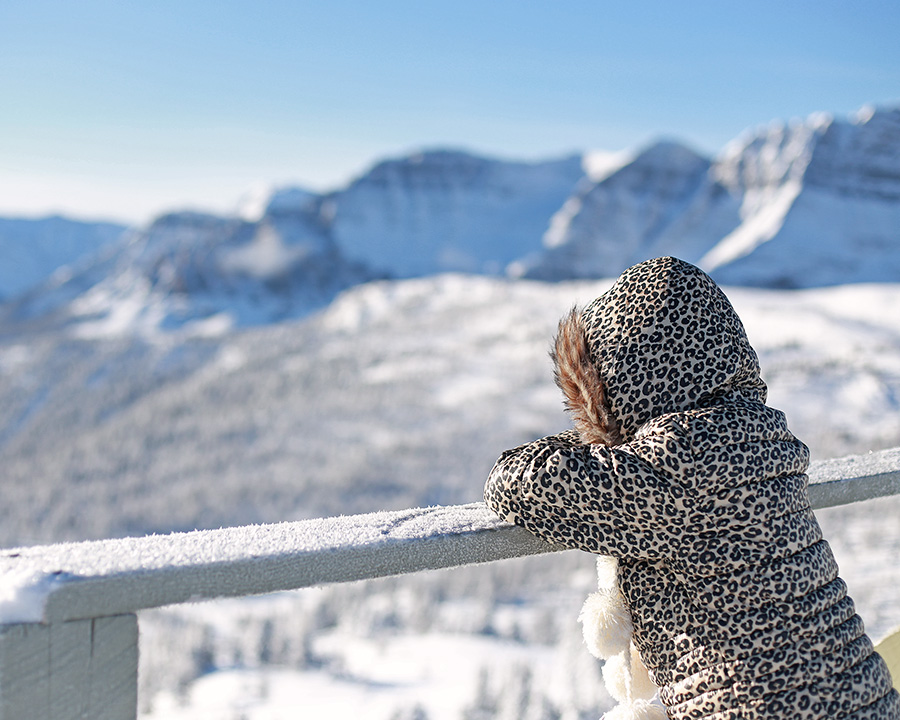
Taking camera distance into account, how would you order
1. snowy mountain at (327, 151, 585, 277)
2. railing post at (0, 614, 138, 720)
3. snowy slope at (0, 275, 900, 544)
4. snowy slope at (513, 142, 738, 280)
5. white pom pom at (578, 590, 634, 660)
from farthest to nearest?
snowy mountain at (327, 151, 585, 277) < snowy slope at (513, 142, 738, 280) < snowy slope at (0, 275, 900, 544) < white pom pom at (578, 590, 634, 660) < railing post at (0, 614, 138, 720)

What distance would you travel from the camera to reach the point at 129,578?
74 cm

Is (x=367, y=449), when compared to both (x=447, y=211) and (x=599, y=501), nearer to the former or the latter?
(x=599, y=501)

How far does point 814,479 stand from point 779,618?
41 cm

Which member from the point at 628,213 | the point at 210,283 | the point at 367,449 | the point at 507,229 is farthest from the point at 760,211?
the point at 210,283

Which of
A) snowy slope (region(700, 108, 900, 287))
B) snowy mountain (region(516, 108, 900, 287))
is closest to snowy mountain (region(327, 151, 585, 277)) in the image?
snowy mountain (region(516, 108, 900, 287))

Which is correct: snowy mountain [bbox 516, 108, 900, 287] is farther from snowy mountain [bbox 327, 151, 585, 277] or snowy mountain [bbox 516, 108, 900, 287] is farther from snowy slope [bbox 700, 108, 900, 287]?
snowy mountain [bbox 327, 151, 585, 277]

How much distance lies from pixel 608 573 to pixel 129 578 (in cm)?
67

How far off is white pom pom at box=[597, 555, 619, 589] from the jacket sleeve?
10 centimetres

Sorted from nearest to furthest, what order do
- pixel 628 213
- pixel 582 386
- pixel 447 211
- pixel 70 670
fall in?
pixel 70 670 → pixel 582 386 → pixel 628 213 → pixel 447 211

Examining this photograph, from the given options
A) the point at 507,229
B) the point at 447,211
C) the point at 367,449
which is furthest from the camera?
the point at 447,211

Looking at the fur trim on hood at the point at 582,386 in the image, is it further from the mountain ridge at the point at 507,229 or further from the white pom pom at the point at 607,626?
the mountain ridge at the point at 507,229

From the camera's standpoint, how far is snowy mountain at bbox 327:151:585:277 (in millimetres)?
138500

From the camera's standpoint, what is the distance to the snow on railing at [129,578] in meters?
0.70

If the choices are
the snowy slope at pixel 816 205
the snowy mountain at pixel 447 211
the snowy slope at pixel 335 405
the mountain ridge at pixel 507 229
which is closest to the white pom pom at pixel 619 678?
the snowy slope at pixel 335 405
